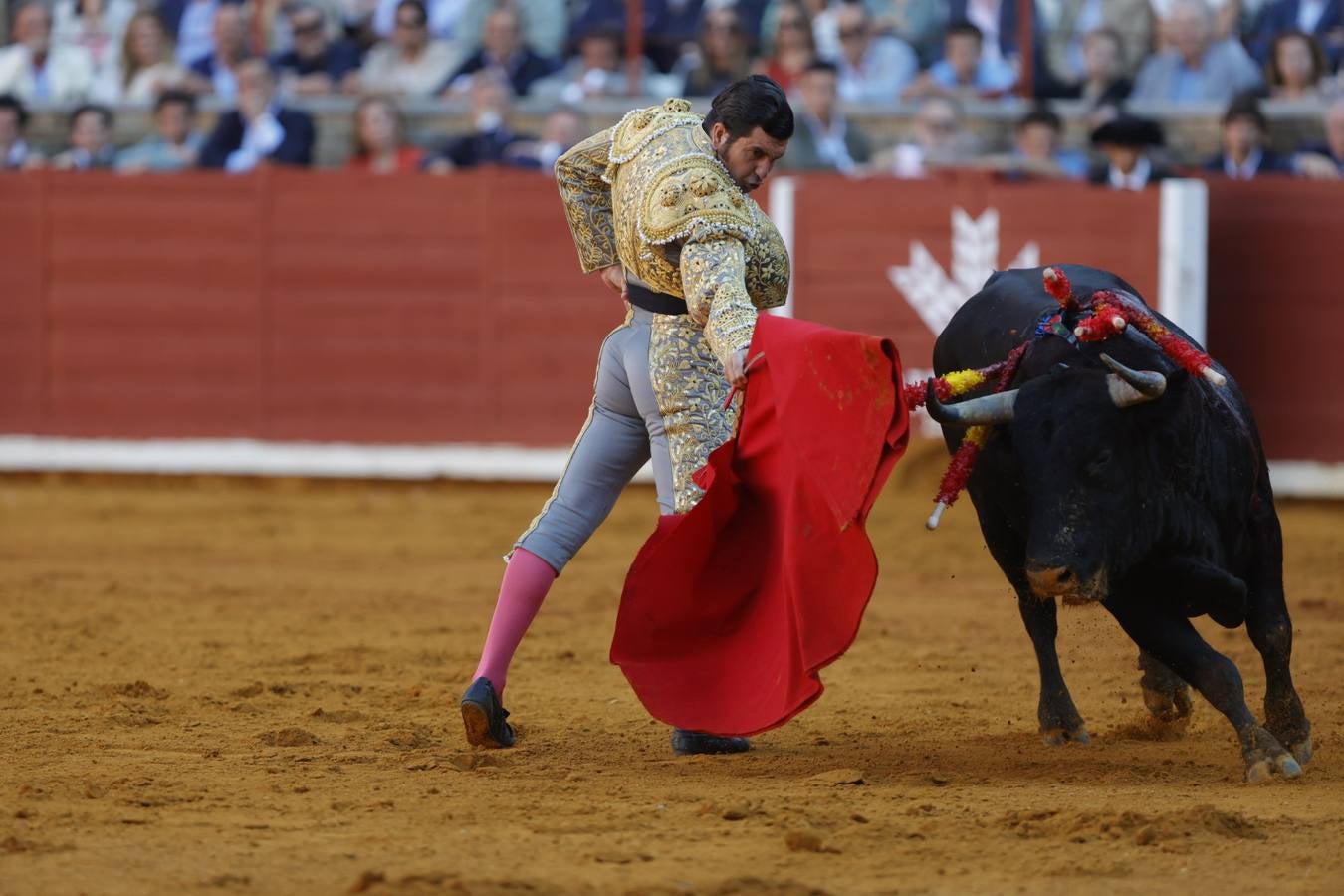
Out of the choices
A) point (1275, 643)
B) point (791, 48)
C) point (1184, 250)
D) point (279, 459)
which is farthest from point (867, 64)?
point (1275, 643)

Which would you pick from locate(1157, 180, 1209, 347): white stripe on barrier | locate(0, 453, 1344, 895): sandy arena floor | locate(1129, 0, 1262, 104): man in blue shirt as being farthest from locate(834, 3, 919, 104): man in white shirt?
locate(0, 453, 1344, 895): sandy arena floor

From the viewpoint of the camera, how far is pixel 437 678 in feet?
15.1

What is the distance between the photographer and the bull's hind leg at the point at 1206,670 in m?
3.43

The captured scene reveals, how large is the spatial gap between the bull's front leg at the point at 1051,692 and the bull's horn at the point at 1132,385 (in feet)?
2.40

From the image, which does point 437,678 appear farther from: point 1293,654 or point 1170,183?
point 1170,183

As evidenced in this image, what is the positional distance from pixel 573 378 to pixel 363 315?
1064mm

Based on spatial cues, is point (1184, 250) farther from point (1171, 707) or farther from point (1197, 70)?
point (1171, 707)

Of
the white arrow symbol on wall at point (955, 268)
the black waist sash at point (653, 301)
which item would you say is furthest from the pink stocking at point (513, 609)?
the white arrow symbol on wall at point (955, 268)

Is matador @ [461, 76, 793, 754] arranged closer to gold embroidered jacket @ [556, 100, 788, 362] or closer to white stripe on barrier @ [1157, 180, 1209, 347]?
gold embroidered jacket @ [556, 100, 788, 362]

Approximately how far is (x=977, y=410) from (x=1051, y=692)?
31.1 inches

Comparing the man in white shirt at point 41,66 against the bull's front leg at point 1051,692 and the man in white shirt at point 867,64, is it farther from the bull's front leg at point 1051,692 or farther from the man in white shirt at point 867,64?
the bull's front leg at point 1051,692

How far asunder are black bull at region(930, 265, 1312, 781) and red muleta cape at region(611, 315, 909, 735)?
232 mm

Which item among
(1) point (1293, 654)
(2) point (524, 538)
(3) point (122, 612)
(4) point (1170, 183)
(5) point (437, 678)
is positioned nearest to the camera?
(2) point (524, 538)

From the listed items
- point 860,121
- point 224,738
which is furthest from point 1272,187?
point 224,738
